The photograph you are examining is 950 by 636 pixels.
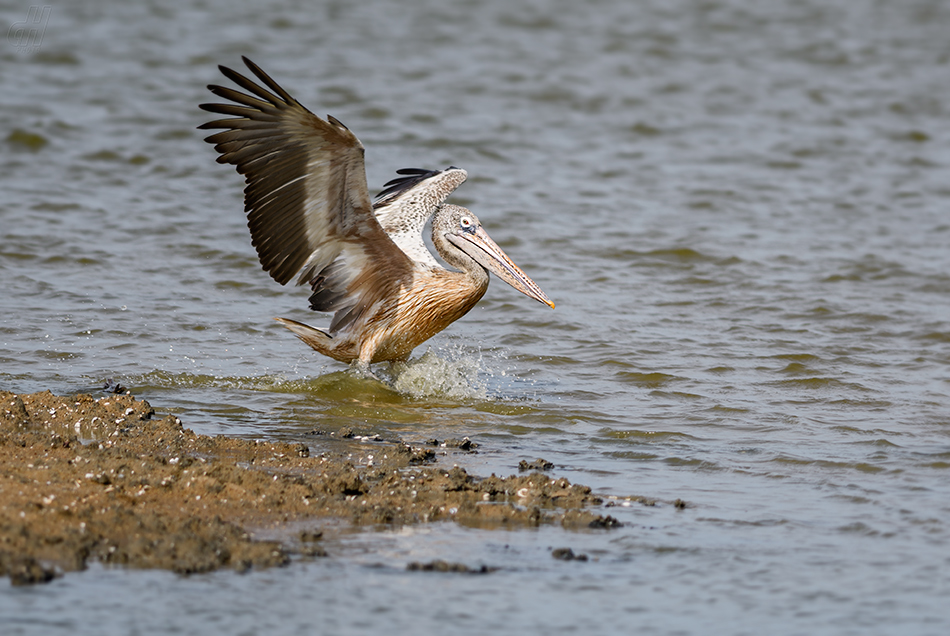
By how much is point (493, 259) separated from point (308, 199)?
4.52 feet

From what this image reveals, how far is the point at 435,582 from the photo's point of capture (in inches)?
156

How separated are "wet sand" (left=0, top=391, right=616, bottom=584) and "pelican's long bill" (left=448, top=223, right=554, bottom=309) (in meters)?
1.98

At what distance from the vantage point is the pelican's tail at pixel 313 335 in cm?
739

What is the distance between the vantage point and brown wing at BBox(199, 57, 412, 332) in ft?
21.4

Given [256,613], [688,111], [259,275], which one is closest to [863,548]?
[256,613]

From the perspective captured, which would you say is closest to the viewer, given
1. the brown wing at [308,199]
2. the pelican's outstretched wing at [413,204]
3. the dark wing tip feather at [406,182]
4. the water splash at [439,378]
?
the brown wing at [308,199]

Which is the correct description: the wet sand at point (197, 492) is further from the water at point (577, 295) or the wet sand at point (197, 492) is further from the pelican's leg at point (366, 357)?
the pelican's leg at point (366, 357)

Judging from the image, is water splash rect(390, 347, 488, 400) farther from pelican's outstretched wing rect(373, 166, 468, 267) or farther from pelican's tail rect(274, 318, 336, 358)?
pelican's outstretched wing rect(373, 166, 468, 267)

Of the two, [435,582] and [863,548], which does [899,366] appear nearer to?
Result: [863,548]

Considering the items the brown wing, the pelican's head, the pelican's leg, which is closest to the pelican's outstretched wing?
the pelican's head

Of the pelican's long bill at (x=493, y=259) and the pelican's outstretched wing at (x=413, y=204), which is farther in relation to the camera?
the pelican's outstretched wing at (x=413, y=204)

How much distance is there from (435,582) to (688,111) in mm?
13551

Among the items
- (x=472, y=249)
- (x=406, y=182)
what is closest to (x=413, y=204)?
(x=406, y=182)

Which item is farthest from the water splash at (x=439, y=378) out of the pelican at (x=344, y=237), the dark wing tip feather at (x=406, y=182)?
the dark wing tip feather at (x=406, y=182)
